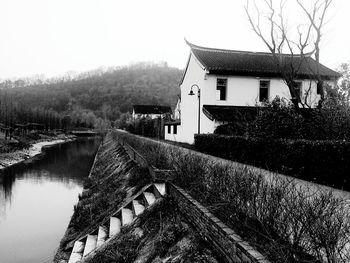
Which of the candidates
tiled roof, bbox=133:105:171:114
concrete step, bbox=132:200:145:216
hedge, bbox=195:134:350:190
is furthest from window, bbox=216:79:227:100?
tiled roof, bbox=133:105:171:114

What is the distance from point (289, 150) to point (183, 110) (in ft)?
65.8

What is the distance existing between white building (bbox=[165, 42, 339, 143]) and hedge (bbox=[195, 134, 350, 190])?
927 centimetres

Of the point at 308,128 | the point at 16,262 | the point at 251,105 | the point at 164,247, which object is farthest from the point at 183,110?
the point at 164,247

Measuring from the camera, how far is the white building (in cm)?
2631

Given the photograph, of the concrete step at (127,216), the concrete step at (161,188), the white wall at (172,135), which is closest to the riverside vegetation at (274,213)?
the concrete step at (161,188)

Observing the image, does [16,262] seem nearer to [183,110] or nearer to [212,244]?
[212,244]

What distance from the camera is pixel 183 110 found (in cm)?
3198

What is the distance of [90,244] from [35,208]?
9.64 m

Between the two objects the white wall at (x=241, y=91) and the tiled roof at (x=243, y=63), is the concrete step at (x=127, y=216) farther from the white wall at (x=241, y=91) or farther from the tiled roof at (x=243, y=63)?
the tiled roof at (x=243, y=63)

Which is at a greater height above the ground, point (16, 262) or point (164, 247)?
point (164, 247)

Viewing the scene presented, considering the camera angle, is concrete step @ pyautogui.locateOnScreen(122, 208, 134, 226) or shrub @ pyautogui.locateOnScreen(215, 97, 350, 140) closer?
concrete step @ pyautogui.locateOnScreen(122, 208, 134, 226)

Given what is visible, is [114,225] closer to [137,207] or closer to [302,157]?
[137,207]

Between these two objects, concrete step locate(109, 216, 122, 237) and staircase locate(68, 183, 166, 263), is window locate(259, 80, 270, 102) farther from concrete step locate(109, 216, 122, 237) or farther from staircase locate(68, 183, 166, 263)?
concrete step locate(109, 216, 122, 237)

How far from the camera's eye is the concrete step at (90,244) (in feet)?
28.0
